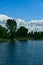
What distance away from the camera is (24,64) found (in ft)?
169

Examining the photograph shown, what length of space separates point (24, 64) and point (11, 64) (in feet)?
9.32

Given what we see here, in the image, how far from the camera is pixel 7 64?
5112 centimetres

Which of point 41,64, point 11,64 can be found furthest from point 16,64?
point 41,64

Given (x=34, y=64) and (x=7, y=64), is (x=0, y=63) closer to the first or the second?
(x=7, y=64)

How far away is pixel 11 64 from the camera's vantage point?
169 ft

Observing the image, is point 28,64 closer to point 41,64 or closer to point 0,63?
point 41,64

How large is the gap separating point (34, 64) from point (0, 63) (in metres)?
7.61

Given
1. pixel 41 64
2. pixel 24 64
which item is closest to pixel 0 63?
pixel 24 64

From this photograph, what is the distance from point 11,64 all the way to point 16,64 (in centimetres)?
112

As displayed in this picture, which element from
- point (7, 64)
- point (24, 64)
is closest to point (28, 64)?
point (24, 64)

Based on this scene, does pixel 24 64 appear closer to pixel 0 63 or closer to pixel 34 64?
pixel 34 64

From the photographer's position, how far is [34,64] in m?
51.1

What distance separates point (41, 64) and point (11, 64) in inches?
258

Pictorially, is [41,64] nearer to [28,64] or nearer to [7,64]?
[28,64]
